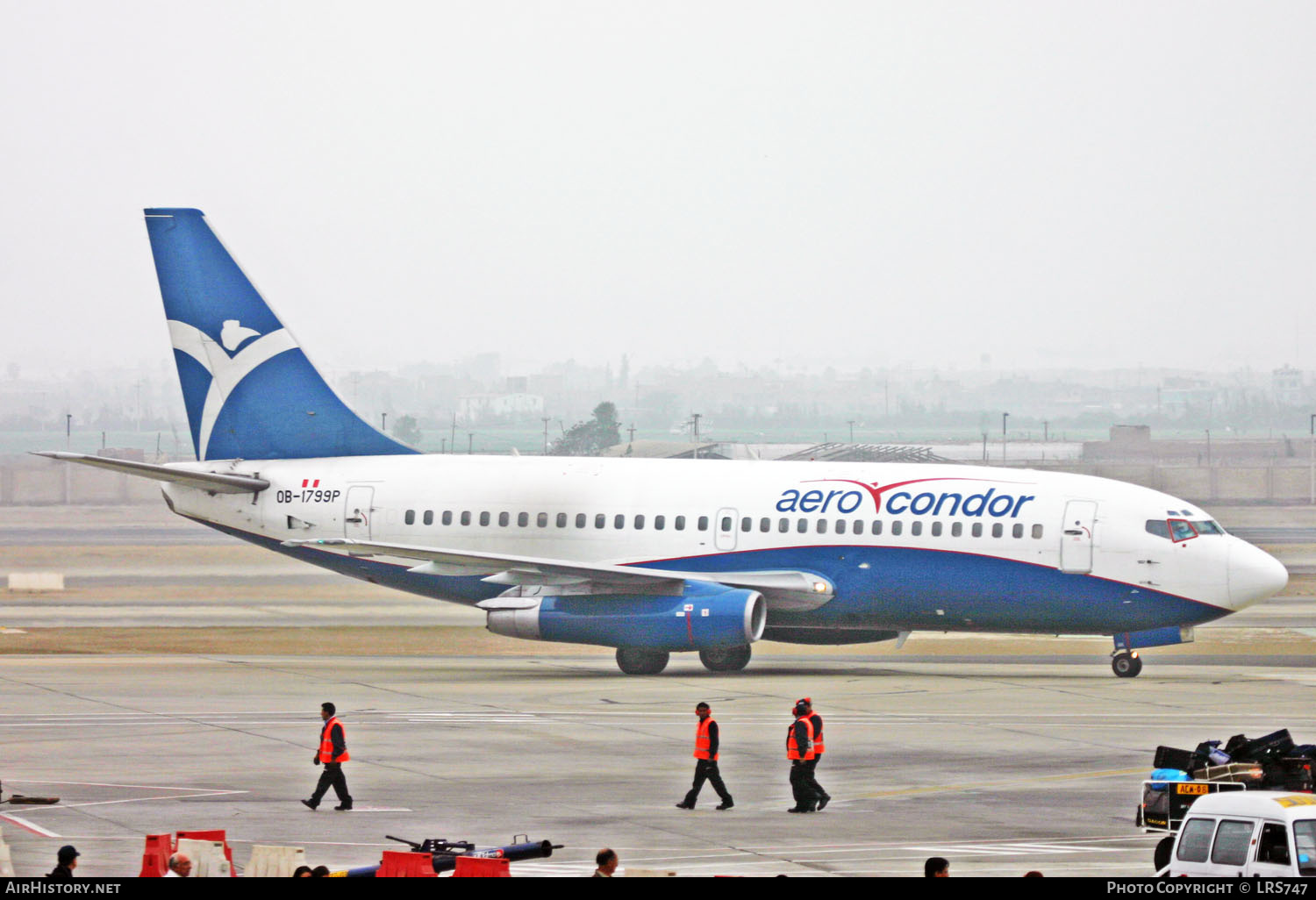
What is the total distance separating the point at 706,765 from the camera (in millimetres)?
24109

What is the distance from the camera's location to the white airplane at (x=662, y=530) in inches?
1555

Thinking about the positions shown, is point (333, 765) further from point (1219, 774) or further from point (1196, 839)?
point (1196, 839)

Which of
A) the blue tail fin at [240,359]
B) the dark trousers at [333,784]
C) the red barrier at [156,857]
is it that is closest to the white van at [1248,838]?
the red barrier at [156,857]

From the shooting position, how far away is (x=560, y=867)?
64.3ft

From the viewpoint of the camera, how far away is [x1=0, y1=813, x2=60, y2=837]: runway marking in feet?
70.3

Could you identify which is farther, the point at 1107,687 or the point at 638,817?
the point at 1107,687

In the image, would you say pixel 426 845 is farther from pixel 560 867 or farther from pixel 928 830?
pixel 928 830

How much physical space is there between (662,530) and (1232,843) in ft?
85.2

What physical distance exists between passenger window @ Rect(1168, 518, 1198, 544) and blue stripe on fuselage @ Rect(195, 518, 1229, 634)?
4.29ft

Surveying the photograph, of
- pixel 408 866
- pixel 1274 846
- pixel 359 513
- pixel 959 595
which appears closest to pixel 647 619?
pixel 959 595

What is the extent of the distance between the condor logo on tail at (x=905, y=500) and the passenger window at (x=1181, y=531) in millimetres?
3027

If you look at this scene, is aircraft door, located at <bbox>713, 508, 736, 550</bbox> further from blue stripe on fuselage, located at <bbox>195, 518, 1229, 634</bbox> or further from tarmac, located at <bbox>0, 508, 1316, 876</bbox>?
tarmac, located at <bbox>0, 508, 1316, 876</bbox>

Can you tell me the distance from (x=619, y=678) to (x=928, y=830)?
19.4 metres

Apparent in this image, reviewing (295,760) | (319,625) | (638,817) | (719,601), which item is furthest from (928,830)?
(319,625)
